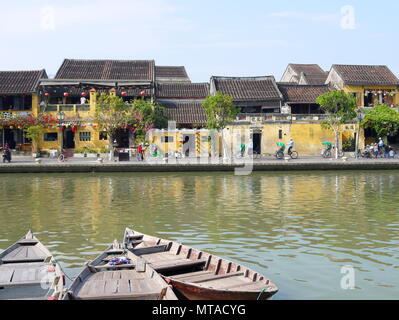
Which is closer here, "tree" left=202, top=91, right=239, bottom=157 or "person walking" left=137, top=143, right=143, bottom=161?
"person walking" left=137, top=143, right=143, bottom=161

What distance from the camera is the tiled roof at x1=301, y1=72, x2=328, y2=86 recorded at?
51144 mm

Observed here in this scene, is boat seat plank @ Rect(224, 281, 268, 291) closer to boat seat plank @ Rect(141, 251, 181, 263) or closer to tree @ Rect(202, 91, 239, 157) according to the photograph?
boat seat plank @ Rect(141, 251, 181, 263)

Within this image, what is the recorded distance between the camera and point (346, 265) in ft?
36.6

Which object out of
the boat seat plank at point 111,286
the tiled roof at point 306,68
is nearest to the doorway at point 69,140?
the tiled roof at point 306,68

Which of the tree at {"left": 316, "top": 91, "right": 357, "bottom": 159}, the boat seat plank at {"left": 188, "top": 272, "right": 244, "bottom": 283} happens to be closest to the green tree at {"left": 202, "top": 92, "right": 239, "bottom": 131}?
the tree at {"left": 316, "top": 91, "right": 357, "bottom": 159}

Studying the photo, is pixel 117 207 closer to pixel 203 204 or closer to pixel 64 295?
pixel 203 204

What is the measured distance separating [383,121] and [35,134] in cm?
2531

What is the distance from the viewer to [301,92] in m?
43.9

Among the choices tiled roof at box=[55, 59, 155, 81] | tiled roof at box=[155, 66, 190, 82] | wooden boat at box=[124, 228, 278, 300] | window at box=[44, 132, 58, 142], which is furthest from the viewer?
tiled roof at box=[155, 66, 190, 82]

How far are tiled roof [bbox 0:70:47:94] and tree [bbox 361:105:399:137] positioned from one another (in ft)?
81.6

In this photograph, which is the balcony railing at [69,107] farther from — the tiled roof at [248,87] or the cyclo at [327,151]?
the cyclo at [327,151]

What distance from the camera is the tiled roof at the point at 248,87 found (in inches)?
1682
